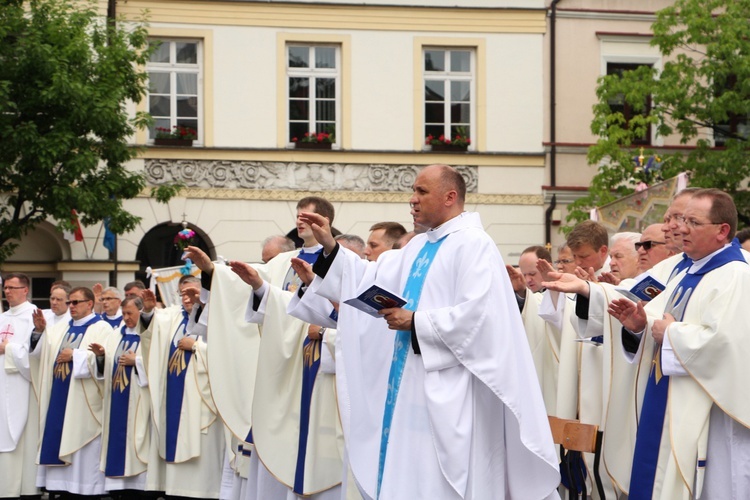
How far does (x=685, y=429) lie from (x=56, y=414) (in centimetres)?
791

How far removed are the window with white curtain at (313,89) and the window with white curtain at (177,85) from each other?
1.69 meters

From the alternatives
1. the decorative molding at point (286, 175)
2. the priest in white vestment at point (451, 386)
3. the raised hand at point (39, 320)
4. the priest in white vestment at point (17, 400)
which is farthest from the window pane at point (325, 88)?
the priest in white vestment at point (451, 386)

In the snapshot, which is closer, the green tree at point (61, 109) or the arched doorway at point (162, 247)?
the green tree at point (61, 109)

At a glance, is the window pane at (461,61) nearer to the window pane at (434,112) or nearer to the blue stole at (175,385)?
the window pane at (434,112)

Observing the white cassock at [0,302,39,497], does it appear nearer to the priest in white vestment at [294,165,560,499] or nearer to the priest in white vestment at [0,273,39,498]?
the priest in white vestment at [0,273,39,498]

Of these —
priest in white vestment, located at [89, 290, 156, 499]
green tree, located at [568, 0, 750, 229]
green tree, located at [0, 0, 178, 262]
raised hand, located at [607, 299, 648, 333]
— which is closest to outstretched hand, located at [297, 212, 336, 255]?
raised hand, located at [607, 299, 648, 333]

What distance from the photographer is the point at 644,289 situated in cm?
734

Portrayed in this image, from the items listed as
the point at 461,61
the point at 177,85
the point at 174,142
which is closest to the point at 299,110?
the point at 177,85

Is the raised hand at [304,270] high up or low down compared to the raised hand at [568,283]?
up

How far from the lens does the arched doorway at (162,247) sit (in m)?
23.7

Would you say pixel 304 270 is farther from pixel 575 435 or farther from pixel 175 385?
pixel 175 385

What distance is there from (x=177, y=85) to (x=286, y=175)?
2.58 metres

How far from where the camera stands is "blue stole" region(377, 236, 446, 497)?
665 centimetres

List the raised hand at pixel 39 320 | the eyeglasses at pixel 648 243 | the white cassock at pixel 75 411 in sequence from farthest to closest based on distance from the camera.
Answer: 1. the white cassock at pixel 75 411
2. the raised hand at pixel 39 320
3. the eyeglasses at pixel 648 243
